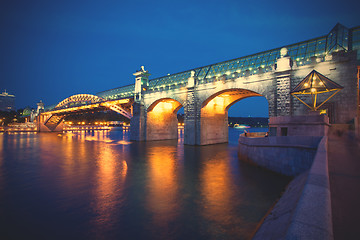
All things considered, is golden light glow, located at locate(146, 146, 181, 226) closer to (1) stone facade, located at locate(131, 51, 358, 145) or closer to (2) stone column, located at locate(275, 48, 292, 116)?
(2) stone column, located at locate(275, 48, 292, 116)

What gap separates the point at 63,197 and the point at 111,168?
17.5 ft

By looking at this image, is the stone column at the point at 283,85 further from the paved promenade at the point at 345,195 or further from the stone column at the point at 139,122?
the stone column at the point at 139,122

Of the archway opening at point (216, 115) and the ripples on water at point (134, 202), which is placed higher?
the archway opening at point (216, 115)

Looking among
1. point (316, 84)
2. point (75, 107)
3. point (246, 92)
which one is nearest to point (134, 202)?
point (316, 84)

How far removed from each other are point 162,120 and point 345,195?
32628mm

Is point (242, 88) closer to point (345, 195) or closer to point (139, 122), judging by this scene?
point (139, 122)

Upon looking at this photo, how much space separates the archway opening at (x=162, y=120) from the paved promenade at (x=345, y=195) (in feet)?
90.2

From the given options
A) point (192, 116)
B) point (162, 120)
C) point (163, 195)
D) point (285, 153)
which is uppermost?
point (192, 116)

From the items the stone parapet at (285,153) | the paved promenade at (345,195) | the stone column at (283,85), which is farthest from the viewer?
the stone column at (283,85)

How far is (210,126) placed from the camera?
27469mm

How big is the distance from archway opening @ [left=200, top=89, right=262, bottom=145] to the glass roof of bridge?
3.24m

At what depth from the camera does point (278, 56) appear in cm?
2178

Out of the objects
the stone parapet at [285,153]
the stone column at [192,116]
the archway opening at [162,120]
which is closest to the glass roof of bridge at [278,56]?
the stone column at [192,116]

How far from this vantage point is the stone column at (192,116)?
26.0m
